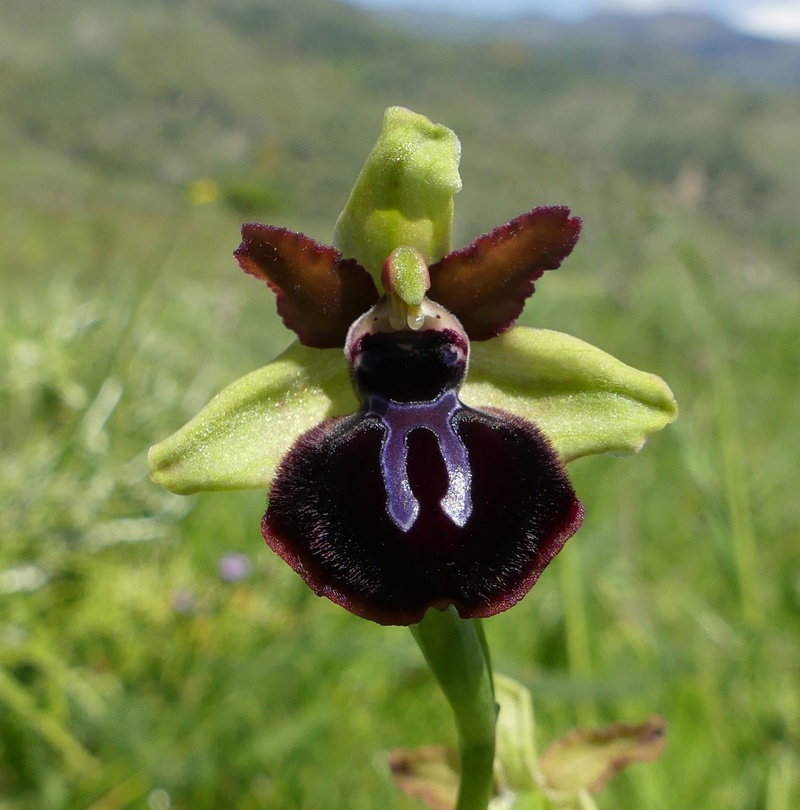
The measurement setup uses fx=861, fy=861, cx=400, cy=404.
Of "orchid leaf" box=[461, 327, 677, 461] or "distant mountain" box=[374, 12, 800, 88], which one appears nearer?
"orchid leaf" box=[461, 327, 677, 461]

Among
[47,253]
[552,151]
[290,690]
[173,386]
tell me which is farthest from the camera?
[47,253]

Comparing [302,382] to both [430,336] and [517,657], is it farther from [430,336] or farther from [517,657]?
[517,657]

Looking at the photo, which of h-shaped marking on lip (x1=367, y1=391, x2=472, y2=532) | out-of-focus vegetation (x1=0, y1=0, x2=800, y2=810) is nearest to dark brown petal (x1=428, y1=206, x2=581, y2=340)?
h-shaped marking on lip (x1=367, y1=391, x2=472, y2=532)

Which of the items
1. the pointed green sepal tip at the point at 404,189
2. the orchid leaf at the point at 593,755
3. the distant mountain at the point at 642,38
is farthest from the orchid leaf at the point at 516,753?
the distant mountain at the point at 642,38

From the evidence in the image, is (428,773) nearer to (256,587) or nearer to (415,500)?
(415,500)

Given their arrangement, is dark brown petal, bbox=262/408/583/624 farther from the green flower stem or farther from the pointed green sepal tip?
the pointed green sepal tip

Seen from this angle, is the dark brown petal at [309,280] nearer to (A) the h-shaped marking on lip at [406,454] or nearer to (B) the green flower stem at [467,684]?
(A) the h-shaped marking on lip at [406,454]

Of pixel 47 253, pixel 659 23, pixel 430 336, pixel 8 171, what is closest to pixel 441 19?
pixel 659 23
